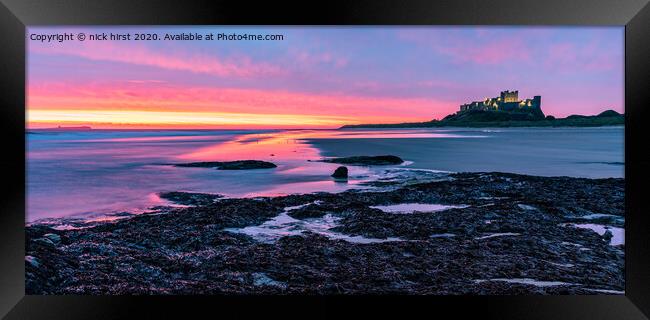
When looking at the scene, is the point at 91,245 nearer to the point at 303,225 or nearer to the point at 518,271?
the point at 303,225

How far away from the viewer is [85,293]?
6215mm

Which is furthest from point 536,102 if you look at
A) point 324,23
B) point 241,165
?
point 324,23

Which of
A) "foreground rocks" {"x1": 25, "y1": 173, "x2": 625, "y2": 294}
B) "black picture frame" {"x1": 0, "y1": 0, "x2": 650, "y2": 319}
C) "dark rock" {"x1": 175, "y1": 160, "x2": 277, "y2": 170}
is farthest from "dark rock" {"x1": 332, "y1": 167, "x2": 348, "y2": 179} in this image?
"black picture frame" {"x1": 0, "y1": 0, "x2": 650, "y2": 319}

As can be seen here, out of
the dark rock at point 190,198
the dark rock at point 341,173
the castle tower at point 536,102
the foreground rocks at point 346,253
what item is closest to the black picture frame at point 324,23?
the foreground rocks at point 346,253

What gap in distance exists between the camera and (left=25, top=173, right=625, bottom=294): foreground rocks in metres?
6.38

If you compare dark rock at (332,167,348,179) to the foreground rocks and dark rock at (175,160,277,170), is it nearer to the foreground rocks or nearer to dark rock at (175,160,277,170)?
dark rock at (175,160,277,170)

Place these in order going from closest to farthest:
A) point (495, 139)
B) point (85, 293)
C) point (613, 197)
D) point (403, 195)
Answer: point (85, 293) < point (613, 197) < point (403, 195) < point (495, 139)

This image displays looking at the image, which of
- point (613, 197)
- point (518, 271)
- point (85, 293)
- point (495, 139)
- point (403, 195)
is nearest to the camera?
point (85, 293)

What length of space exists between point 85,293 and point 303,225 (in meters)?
3.63

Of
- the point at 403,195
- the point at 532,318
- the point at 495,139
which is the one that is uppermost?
the point at 495,139

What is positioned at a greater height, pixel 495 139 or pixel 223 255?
pixel 495 139

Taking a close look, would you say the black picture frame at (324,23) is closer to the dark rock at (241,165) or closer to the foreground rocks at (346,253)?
the foreground rocks at (346,253)

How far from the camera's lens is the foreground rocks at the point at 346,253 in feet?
Result: 20.9

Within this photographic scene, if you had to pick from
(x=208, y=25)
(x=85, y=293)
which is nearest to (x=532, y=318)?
(x=208, y=25)
